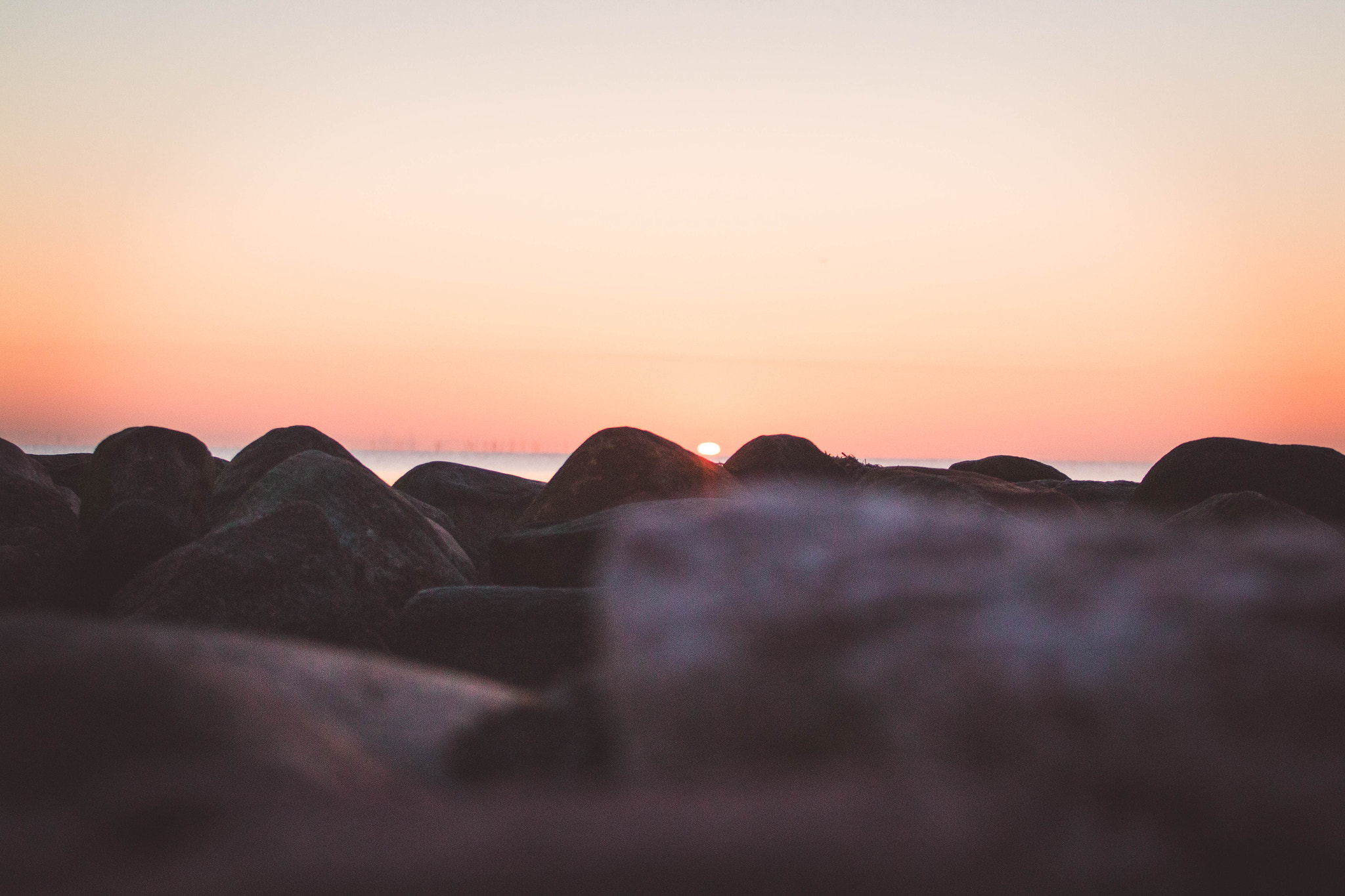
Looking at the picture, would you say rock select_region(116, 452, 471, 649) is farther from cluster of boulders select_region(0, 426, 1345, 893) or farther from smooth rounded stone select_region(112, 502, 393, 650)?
cluster of boulders select_region(0, 426, 1345, 893)

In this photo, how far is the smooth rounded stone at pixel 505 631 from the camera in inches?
161

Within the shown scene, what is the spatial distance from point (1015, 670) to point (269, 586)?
12.2 feet

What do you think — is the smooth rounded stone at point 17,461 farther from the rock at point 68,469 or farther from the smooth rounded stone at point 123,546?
the smooth rounded stone at point 123,546

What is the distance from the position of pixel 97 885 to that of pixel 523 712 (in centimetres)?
87

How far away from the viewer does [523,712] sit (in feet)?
6.05

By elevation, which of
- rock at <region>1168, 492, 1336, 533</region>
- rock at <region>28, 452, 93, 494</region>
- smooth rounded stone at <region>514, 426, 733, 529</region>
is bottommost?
rock at <region>28, 452, 93, 494</region>

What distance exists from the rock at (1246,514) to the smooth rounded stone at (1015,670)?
347 cm

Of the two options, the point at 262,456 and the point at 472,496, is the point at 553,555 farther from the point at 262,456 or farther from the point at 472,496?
the point at 472,496

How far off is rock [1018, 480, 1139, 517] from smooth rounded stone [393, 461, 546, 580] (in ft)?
14.4

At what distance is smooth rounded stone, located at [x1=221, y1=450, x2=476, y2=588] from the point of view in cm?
519

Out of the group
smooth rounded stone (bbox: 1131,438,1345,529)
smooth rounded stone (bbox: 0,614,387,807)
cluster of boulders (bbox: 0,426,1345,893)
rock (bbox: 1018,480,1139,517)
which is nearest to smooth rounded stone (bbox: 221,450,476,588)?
cluster of boulders (bbox: 0,426,1345,893)

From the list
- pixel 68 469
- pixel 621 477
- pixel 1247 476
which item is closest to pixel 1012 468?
pixel 1247 476

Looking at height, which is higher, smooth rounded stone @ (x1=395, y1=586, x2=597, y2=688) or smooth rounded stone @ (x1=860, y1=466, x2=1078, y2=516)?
smooth rounded stone @ (x1=860, y1=466, x2=1078, y2=516)

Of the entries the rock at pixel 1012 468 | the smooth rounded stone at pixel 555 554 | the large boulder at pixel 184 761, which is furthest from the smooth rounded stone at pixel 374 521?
the rock at pixel 1012 468
